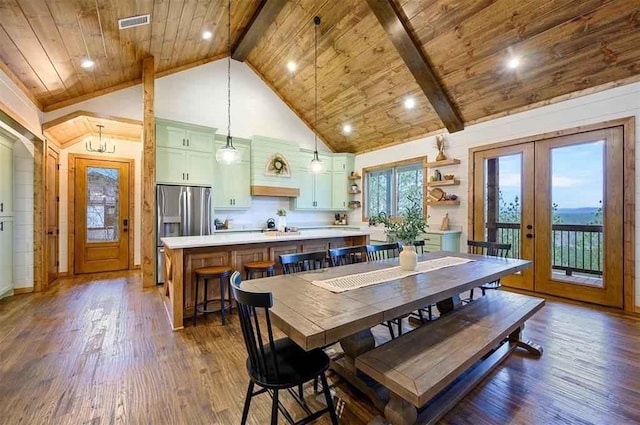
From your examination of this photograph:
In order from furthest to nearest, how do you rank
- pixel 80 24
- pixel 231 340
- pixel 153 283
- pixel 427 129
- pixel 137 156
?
pixel 137 156 < pixel 427 129 < pixel 153 283 < pixel 80 24 < pixel 231 340

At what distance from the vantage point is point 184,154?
4.90m

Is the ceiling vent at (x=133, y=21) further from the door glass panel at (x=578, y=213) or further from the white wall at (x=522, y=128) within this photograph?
the door glass panel at (x=578, y=213)

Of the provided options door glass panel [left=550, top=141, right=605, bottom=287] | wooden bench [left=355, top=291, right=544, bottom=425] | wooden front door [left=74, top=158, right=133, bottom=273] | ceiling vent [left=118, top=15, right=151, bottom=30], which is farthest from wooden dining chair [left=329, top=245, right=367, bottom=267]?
wooden front door [left=74, top=158, right=133, bottom=273]

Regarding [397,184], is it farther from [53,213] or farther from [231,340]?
[53,213]

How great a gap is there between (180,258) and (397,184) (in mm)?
4696

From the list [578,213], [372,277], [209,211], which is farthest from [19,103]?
[578,213]

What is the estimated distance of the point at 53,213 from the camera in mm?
5016

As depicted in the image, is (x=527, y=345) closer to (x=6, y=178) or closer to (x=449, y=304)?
(x=449, y=304)

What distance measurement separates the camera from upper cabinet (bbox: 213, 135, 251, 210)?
546 cm

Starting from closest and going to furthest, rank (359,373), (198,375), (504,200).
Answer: (359,373)
(198,375)
(504,200)

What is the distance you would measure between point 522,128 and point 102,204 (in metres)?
7.68

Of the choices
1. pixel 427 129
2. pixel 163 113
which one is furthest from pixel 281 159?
pixel 427 129

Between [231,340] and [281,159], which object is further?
[281,159]

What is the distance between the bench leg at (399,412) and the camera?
152 centimetres
